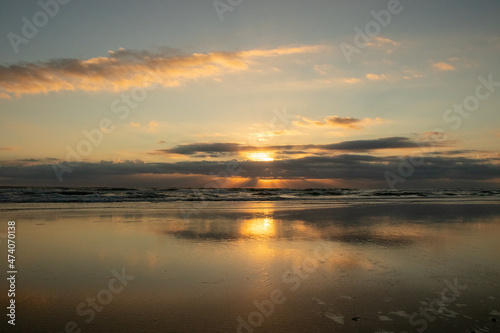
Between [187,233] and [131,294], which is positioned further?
[187,233]

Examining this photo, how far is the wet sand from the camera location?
4.91m

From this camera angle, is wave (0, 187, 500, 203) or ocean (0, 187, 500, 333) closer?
ocean (0, 187, 500, 333)

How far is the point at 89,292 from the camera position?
20.1 ft

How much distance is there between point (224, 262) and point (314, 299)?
3.01 meters

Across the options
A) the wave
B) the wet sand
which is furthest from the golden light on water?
the wave

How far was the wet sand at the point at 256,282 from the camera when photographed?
4914mm

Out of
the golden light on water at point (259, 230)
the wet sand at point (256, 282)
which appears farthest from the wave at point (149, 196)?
the wet sand at point (256, 282)

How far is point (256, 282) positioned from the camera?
6.65m

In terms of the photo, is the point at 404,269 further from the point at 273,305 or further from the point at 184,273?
the point at 184,273

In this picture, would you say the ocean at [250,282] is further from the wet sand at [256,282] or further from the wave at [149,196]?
the wave at [149,196]

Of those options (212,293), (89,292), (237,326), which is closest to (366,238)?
(212,293)

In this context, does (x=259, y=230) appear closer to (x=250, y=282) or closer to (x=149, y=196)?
(x=250, y=282)

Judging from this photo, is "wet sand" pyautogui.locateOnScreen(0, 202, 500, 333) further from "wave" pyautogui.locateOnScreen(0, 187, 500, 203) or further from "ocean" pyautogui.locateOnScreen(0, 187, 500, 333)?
"wave" pyautogui.locateOnScreen(0, 187, 500, 203)

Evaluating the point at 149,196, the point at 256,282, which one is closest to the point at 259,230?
the point at 256,282
